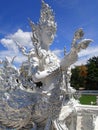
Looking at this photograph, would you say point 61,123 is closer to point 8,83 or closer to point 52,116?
point 52,116

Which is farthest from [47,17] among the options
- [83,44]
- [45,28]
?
[83,44]

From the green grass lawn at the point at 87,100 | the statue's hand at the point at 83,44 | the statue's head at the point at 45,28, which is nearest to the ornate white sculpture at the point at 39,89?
the statue's head at the point at 45,28

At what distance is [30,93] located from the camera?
6.33 m

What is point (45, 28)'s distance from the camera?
6.77 m

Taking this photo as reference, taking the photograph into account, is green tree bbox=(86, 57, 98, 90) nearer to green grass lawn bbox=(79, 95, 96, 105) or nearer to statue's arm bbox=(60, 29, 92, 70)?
green grass lawn bbox=(79, 95, 96, 105)

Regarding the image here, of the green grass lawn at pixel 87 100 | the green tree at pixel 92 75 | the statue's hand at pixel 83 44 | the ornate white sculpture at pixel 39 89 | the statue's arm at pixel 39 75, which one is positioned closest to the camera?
the statue's hand at pixel 83 44

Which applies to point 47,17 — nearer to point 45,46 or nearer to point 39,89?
point 45,46

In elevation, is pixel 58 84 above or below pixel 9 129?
above

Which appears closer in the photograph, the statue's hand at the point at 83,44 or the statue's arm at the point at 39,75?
the statue's hand at the point at 83,44

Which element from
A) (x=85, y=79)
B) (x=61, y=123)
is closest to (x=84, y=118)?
(x=61, y=123)

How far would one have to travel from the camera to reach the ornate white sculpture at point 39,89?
6.10 m

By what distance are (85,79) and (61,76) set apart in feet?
130

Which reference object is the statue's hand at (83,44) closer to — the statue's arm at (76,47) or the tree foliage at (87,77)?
the statue's arm at (76,47)

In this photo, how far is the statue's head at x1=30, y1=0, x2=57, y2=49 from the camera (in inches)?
267
